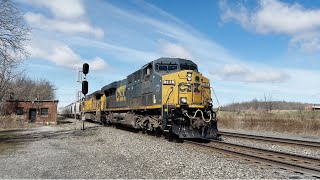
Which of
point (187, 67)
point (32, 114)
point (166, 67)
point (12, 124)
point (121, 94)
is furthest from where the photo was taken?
point (32, 114)

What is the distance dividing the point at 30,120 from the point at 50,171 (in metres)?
38.4

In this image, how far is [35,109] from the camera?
45.4 meters

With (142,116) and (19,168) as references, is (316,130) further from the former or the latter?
(19,168)

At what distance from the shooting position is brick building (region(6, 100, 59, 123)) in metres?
44.6

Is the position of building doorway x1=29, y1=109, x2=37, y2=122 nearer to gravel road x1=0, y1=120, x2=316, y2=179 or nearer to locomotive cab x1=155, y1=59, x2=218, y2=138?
locomotive cab x1=155, y1=59, x2=218, y2=138

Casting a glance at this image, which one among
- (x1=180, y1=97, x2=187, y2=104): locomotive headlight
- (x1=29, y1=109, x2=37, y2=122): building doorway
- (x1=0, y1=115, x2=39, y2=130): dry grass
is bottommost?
(x1=0, y1=115, x2=39, y2=130): dry grass

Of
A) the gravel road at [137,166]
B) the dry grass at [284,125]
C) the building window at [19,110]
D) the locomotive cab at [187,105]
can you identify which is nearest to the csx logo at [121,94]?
the locomotive cab at [187,105]

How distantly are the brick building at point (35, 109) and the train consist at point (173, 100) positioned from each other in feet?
87.5

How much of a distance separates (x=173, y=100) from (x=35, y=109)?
112 feet

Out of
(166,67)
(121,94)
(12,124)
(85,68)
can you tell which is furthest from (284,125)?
(12,124)

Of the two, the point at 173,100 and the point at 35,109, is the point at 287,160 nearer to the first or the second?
the point at 173,100

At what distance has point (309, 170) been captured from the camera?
28.7ft

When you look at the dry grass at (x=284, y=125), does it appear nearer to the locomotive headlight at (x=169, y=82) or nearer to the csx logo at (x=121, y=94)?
the csx logo at (x=121, y=94)

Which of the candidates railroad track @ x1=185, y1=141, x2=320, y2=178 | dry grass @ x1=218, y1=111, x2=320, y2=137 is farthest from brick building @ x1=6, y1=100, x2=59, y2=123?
railroad track @ x1=185, y1=141, x2=320, y2=178
